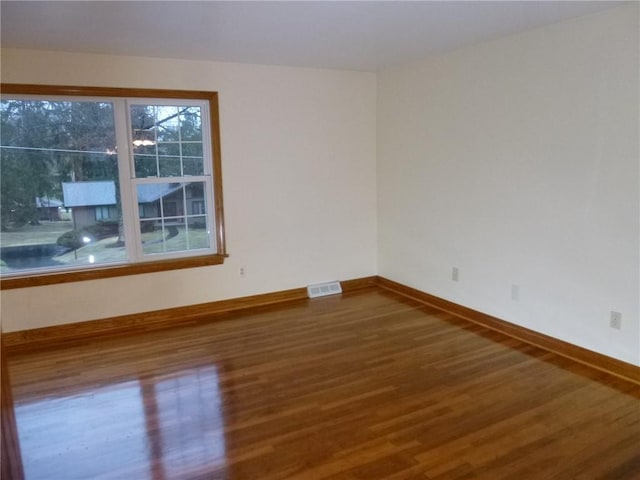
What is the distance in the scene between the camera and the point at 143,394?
2.92 metres

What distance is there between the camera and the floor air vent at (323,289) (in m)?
4.89

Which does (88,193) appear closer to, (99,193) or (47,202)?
(99,193)

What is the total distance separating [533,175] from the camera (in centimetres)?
346

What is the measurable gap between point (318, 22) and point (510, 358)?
A: 2.62m

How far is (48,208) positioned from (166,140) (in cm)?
111

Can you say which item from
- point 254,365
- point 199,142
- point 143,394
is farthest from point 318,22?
point 143,394

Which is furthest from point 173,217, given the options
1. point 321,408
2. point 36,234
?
point 321,408

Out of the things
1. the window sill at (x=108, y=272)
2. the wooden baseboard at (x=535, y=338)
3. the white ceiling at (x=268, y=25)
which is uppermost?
the white ceiling at (x=268, y=25)

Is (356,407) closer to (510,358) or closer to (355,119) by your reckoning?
(510,358)

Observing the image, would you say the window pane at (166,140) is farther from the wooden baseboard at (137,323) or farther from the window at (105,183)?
the wooden baseboard at (137,323)

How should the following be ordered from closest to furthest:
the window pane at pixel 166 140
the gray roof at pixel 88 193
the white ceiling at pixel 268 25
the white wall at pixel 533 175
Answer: the white ceiling at pixel 268 25 → the white wall at pixel 533 175 → the gray roof at pixel 88 193 → the window pane at pixel 166 140

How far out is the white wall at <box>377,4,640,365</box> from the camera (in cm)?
295

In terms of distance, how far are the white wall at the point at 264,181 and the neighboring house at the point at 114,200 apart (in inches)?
14.1

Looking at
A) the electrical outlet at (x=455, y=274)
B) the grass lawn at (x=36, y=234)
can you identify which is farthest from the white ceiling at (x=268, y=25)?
the electrical outlet at (x=455, y=274)
